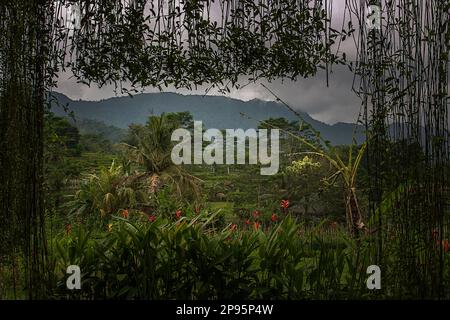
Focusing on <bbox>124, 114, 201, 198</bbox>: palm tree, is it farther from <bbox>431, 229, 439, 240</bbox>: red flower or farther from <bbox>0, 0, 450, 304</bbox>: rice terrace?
<bbox>431, 229, 439, 240</bbox>: red flower

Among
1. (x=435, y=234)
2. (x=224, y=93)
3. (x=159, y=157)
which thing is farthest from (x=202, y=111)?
(x=435, y=234)

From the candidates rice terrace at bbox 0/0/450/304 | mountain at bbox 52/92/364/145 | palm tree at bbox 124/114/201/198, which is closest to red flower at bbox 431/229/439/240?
rice terrace at bbox 0/0/450/304

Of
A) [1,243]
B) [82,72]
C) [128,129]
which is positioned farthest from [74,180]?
[1,243]

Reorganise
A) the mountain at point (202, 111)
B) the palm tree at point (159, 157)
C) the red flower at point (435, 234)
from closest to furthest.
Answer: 1. the red flower at point (435, 234)
2. the mountain at point (202, 111)
3. the palm tree at point (159, 157)

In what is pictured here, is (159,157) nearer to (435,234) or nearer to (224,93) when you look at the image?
(224,93)

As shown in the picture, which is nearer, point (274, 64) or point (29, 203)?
point (29, 203)

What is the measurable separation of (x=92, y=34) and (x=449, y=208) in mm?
1679

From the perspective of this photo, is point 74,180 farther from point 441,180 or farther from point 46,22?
point 441,180

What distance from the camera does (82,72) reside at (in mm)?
2408

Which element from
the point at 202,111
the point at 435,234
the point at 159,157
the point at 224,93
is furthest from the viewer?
the point at 159,157

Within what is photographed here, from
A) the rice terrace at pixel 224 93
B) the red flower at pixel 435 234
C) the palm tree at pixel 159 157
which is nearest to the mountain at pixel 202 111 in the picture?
the palm tree at pixel 159 157

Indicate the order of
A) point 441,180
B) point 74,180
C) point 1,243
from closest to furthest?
1. point 441,180
2. point 1,243
3. point 74,180

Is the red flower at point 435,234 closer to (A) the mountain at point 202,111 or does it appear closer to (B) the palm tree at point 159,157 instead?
(A) the mountain at point 202,111

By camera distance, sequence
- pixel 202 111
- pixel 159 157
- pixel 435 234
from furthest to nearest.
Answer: pixel 159 157 → pixel 202 111 → pixel 435 234
